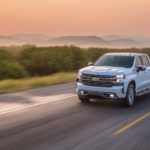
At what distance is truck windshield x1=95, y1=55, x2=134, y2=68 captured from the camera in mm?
16286

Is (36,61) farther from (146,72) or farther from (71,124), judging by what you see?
(71,124)

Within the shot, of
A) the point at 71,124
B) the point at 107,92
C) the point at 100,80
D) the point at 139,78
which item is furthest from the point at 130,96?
the point at 71,124

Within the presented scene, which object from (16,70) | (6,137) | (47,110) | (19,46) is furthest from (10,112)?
(19,46)

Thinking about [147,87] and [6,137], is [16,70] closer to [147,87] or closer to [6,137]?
[147,87]

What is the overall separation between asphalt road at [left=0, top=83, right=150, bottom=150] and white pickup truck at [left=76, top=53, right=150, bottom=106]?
1.45 ft

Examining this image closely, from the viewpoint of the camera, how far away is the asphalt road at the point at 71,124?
365 inches

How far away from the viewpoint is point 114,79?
14.9 m

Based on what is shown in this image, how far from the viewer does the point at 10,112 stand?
13.5 meters

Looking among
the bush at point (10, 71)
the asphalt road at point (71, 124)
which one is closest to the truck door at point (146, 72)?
the asphalt road at point (71, 124)

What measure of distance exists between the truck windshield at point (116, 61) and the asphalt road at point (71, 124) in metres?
1.42

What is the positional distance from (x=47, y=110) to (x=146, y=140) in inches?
195

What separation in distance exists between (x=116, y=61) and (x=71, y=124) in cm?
559

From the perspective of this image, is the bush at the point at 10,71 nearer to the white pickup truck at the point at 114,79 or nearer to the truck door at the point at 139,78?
the white pickup truck at the point at 114,79

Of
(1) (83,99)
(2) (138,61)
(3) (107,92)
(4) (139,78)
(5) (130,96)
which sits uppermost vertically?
(2) (138,61)
